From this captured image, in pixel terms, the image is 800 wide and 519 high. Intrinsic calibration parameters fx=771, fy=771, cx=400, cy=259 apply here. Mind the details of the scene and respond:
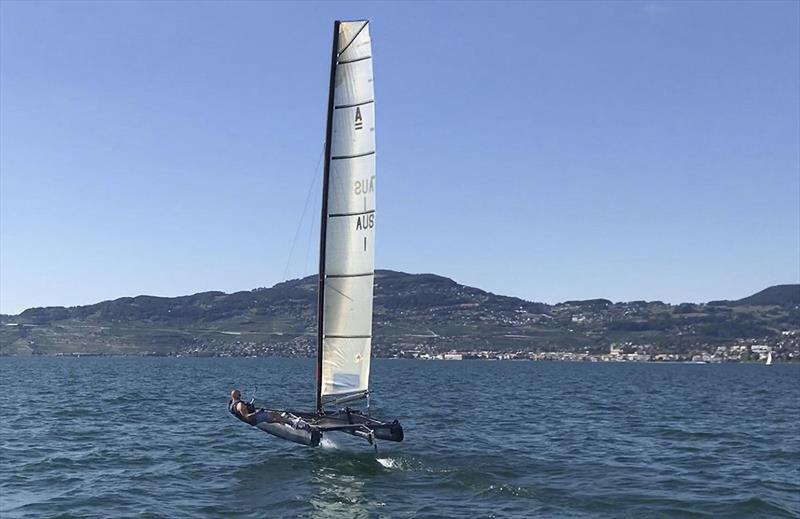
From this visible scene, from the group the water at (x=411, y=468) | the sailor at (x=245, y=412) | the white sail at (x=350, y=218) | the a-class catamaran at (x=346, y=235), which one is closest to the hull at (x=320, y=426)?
the a-class catamaran at (x=346, y=235)

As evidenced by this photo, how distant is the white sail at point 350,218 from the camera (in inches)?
1278

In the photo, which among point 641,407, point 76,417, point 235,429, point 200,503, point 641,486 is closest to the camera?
point 200,503

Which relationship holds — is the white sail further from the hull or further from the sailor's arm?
the sailor's arm

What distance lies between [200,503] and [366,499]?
5.27m

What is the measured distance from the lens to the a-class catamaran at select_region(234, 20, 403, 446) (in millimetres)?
32438

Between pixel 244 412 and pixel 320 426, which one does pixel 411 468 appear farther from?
pixel 244 412

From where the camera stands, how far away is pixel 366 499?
989 inches

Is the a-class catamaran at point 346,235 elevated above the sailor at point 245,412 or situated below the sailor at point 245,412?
above

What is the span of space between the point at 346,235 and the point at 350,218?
742 millimetres

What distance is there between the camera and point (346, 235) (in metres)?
32.8

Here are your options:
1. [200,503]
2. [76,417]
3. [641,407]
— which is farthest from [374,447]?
[641,407]

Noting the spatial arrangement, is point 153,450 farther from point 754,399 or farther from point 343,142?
point 754,399

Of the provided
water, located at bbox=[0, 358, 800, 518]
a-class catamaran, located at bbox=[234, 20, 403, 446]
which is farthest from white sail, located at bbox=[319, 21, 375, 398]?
water, located at bbox=[0, 358, 800, 518]

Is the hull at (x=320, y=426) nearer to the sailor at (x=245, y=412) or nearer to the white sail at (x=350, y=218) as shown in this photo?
the sailor at (x=245, y=412)
